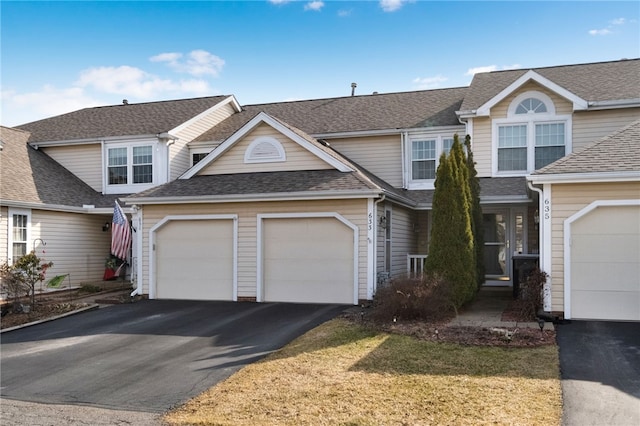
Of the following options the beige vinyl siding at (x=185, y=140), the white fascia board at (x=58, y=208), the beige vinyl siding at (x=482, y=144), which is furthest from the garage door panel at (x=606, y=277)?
the white fascia board at (x=58, y=208)

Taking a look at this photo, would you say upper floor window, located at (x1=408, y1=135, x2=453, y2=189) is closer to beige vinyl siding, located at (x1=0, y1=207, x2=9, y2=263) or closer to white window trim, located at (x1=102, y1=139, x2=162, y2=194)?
white window trim, located at (x1=102, y1=139, x2=162, y2=194)

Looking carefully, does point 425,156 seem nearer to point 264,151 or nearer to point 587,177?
point 264,151

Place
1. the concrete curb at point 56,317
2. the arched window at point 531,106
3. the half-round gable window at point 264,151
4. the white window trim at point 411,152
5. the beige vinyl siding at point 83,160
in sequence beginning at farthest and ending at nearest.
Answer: the beige vinyl siding at point 83,160
the white window trim at point 411,152
the arched window at point 531,106
the half-round gable window at point 264,151
the concrete curb at point 56,317

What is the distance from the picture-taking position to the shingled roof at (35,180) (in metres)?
16.8

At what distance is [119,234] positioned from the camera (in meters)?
16.8

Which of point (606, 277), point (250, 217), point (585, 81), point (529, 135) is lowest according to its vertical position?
point (606, 277)

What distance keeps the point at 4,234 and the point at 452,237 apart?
1295cm

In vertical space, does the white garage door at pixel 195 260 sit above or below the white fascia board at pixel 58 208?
below

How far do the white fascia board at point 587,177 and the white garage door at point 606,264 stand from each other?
61cm

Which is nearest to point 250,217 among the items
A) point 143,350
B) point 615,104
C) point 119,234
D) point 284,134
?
point 284,134

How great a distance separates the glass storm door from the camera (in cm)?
1697

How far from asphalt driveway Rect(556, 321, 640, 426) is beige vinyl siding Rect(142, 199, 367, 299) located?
5135 millimetres

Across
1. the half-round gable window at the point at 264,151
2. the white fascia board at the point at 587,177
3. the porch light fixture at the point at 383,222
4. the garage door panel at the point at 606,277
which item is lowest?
the garage door panel at the point at 606,277

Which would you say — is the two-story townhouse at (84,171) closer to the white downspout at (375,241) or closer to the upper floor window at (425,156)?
the white downspout at (375,241)
